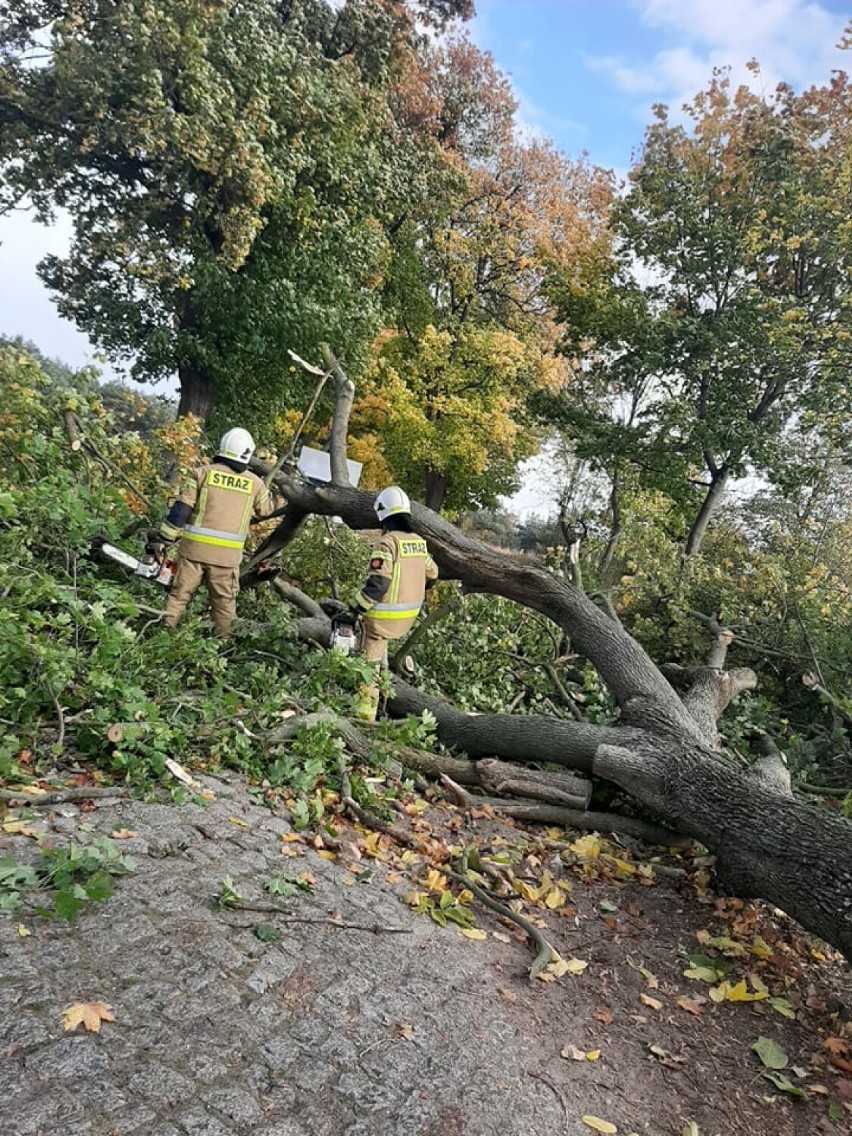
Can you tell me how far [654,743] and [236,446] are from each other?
3698 mm

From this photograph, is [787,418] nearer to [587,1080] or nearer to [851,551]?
[851,551]

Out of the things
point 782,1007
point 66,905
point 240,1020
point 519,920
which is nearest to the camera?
point 240,1020

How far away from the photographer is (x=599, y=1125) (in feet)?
6.95

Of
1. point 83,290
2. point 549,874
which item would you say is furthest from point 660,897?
point 83,290

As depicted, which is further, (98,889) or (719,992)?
(719,992)

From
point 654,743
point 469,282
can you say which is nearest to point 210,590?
point 654,743

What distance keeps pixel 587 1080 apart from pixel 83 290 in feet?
48.4

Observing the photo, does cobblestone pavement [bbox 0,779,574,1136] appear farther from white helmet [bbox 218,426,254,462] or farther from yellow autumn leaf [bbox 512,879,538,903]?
white helmet [bbox 218,426,254,462]

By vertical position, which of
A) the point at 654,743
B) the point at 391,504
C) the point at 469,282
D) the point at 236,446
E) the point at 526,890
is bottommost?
the point at 526,890

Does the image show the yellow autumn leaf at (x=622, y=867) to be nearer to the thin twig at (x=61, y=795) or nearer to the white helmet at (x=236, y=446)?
the thin twig at (x=61, y=795)

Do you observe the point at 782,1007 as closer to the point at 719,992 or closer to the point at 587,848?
the point at 719,992

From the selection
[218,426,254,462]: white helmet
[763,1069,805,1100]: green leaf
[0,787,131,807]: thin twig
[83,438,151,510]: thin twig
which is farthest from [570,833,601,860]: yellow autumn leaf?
[83,438,151,510]: thin twig

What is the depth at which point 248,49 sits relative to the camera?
11.3m

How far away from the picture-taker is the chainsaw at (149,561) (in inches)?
202
